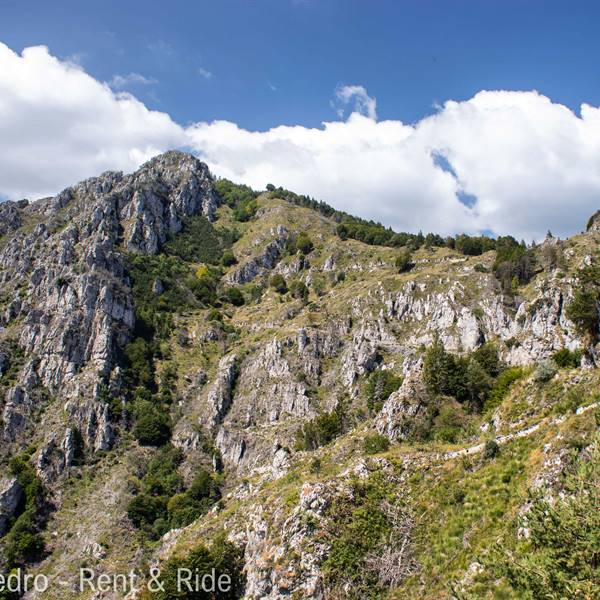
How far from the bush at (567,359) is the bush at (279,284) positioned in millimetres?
91130

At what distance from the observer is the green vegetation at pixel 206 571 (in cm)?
4066


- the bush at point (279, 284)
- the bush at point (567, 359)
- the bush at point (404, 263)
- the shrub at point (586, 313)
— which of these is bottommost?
the bush at point (567, 359)

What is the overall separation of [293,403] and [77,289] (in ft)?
219

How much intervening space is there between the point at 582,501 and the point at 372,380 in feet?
230

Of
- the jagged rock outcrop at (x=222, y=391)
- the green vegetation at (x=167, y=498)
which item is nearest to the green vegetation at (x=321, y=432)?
the green vegetation at (x=167, y=498)

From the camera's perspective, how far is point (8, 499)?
80.1 m

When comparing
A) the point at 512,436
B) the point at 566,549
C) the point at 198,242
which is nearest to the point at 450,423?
the point at 512,436

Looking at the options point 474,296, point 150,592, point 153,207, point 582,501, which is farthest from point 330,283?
point 582,501

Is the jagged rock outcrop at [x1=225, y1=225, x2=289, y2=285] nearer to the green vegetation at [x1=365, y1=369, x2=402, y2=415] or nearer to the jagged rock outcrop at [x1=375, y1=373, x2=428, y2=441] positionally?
the green vegetation at [x1=365, y1=369, x2=402, y2=415]

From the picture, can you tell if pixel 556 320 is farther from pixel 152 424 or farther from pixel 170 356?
pixel 170 356

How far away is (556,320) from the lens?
248ft

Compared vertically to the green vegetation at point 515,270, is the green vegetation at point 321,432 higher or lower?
lower

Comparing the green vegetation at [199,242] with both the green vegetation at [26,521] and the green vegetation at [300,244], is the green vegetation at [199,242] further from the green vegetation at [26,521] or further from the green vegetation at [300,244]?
the green vegetation at [26,521]

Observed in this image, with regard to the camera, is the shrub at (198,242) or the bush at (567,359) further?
the shrub at (198,242)
